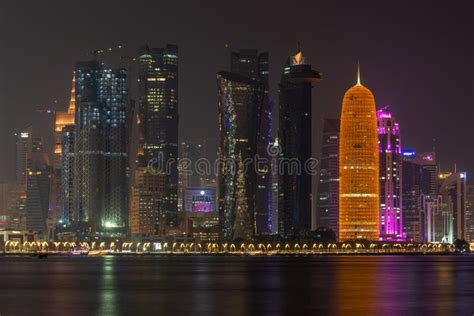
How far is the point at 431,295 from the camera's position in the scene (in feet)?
409

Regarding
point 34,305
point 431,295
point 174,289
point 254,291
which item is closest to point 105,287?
point 174,289

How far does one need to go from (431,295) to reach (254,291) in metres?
22.0

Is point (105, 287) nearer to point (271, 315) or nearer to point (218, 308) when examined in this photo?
point (218, 308)

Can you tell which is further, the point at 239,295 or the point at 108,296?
the point at 239,295

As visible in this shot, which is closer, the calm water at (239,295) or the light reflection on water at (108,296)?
the light reflection on water at (108,296)

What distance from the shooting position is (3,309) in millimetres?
104062

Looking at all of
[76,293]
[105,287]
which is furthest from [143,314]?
[105,287]

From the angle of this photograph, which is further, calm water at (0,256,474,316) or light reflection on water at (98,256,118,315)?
calm water at (0,256,474,316)

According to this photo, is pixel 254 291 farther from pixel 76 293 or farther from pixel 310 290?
pixel 76 293

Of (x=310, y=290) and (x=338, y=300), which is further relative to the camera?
(x=310, y=290)

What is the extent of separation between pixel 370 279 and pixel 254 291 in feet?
107

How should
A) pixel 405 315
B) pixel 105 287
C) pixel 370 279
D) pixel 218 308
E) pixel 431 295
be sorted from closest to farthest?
pixel 405 315, pixel 218 308, pixel 431 295, pixel 105 287, pixel 370 279

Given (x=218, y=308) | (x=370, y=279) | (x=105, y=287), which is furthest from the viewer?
(x=370, y=279)

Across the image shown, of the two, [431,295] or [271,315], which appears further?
[431,295]
